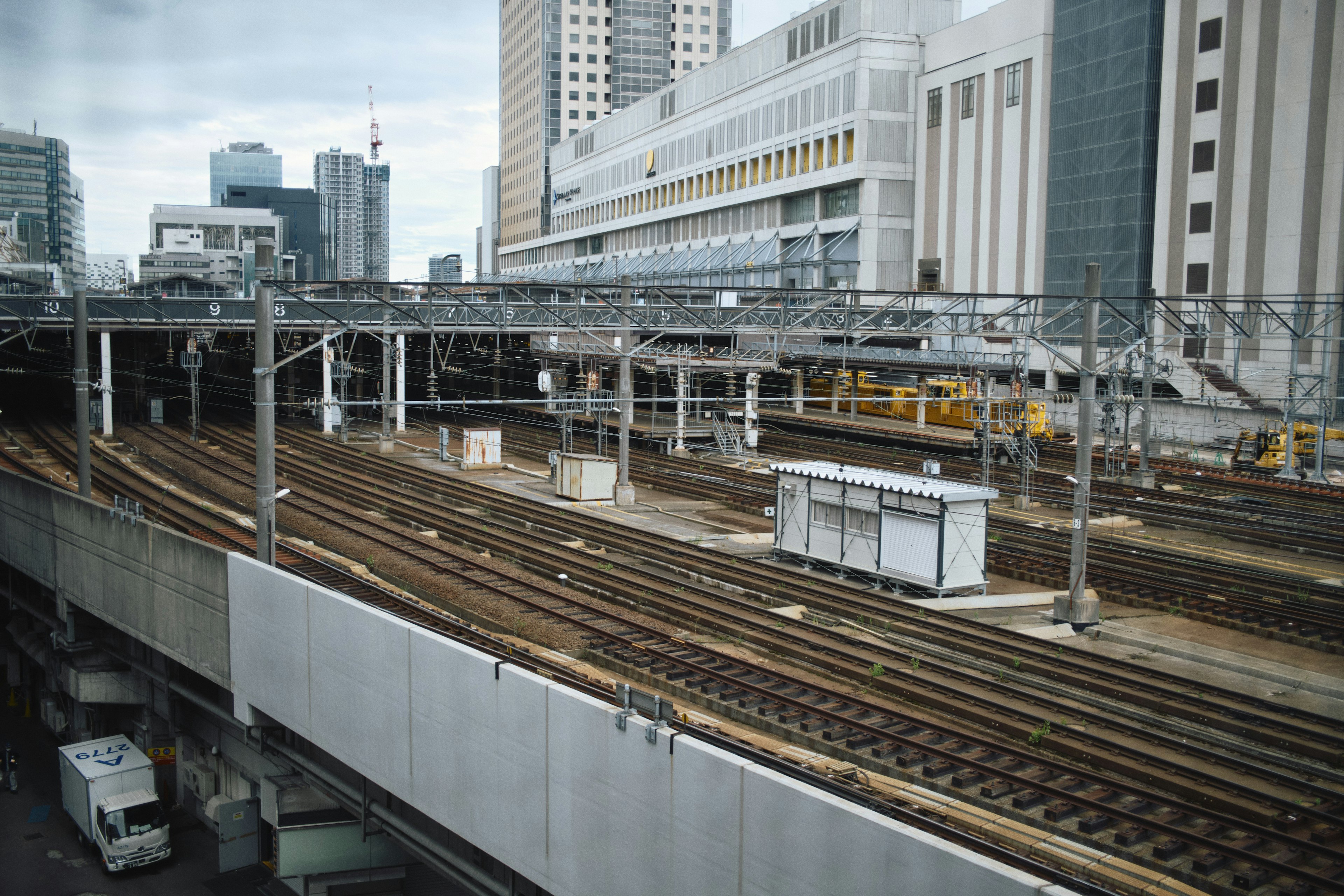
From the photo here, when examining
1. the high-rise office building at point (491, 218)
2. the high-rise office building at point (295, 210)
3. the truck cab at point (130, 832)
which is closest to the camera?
the truck cab at point (130, 832)

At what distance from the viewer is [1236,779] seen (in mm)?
11055

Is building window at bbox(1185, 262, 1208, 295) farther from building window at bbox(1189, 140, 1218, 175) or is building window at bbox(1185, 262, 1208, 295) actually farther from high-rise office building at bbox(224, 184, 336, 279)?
high-rise office building at bbox(224, 184, 336, 279)

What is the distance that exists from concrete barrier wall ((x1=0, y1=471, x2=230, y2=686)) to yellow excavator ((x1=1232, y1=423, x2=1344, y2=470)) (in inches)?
1261

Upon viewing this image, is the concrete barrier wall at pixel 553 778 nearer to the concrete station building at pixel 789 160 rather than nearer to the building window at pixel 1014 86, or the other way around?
the concrete station building at pixel 789 160

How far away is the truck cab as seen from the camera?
18.3 meters

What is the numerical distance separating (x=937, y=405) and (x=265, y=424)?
125 feet

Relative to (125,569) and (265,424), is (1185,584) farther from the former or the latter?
(125,569)

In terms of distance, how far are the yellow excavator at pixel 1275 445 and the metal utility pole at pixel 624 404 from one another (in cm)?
2103

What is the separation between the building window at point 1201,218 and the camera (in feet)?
127

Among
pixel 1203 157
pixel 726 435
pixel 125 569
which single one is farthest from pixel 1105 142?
pixel 125 569

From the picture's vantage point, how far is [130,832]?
1841 centimetres

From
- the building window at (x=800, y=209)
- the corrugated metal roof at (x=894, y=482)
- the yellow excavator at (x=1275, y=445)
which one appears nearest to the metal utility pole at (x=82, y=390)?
the corrugated metal roof at (x=894, y=482)

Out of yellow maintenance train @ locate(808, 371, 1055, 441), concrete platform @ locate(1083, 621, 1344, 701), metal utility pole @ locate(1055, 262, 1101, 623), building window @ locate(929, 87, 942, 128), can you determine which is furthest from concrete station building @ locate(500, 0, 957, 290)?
concrete platform @ locate(1083, 621, 1344, 701)

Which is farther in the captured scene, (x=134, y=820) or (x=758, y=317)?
(x=758, y=317)
